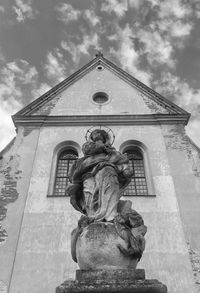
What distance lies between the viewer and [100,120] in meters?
14.7

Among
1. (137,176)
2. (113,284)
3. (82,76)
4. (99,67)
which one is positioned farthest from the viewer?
(99,67)

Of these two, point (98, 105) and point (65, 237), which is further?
point (98, 105)

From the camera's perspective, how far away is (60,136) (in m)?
14.0

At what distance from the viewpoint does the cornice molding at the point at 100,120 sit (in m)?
14.4

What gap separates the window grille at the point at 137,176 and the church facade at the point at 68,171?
38 mm

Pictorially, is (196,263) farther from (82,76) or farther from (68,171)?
(82,76)

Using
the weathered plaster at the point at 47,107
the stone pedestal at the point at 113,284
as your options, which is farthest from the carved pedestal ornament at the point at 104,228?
the weathered plaster at the point at 47,107

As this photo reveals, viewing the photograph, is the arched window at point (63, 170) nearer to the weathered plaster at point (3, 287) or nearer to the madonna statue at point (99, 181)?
the weathered plaster at point (3, 287)

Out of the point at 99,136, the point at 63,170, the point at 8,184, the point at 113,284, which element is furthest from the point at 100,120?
the point at 113,284

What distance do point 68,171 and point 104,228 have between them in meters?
8.77

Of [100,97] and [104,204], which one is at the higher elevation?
[100,97]

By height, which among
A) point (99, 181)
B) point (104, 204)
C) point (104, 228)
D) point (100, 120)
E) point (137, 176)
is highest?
point (100, 120)

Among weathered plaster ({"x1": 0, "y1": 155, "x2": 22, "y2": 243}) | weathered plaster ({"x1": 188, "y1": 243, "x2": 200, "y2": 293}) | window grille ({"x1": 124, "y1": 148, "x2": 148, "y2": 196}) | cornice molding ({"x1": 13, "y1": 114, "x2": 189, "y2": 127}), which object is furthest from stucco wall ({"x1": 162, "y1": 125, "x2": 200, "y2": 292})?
weathered plaster ({"x1": 0, "y1": 155, "x2": 22, "y2": 243})

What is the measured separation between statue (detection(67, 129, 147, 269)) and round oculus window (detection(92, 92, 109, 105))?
10662 millimetres
